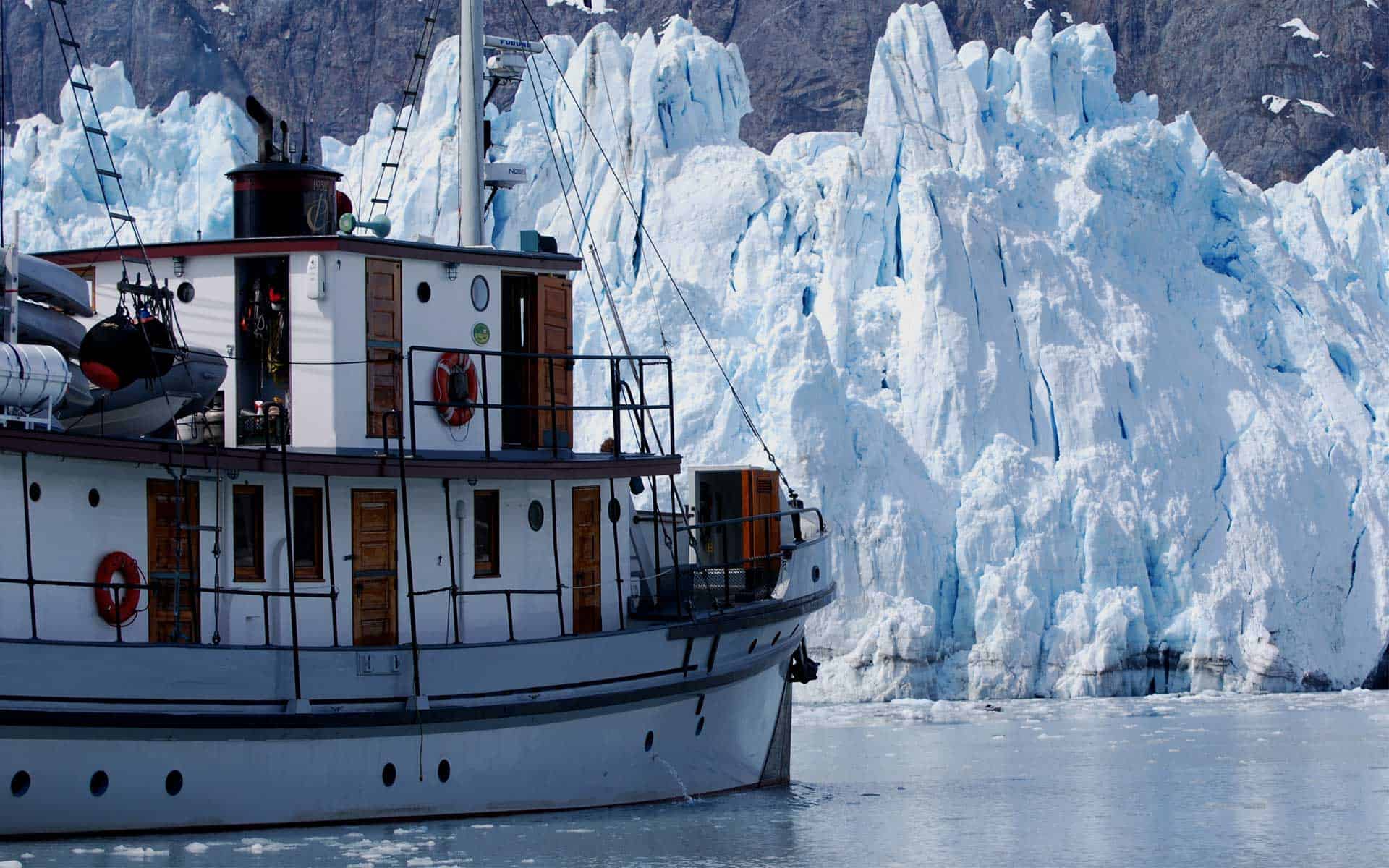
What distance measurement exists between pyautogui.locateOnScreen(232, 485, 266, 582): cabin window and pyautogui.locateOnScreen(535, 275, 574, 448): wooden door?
2.22m

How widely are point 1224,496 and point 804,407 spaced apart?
548 centimetres

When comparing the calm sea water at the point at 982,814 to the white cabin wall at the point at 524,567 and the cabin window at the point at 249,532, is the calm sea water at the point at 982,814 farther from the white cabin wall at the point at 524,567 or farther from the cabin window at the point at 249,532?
the cabin window at the point at 249,532

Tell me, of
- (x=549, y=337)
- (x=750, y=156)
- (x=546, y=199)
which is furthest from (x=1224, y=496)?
(x=549, y=337)

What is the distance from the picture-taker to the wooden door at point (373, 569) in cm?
1177

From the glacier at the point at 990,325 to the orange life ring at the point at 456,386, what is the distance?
9.03 m

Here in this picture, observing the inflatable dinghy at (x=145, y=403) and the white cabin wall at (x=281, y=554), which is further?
the inflatable dinghy at (x=145, y=403)

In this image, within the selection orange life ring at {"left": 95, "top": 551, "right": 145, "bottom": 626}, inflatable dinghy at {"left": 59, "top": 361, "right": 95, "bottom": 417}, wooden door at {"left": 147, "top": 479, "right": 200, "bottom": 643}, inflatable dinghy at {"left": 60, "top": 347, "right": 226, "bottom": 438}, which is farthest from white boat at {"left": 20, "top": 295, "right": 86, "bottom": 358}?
orange life ring at {"left": 95, "top": 551, "right": 145, "bottom": 626}

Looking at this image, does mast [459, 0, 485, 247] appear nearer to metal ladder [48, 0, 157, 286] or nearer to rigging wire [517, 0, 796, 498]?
metal ladder [48, 0, 157, 286]

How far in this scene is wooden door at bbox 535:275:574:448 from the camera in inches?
516

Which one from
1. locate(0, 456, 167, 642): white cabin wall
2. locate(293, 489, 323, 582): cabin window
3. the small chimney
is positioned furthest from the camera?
the small chimney

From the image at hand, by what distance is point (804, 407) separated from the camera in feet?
76.2

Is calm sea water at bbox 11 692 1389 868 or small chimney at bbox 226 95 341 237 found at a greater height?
small chimney at bbox 226 95 341 237

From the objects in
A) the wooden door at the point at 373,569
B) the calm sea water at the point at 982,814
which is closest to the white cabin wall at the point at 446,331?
the wooden door at the point at 373,569

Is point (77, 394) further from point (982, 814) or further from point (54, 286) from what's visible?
point (982, 814)
